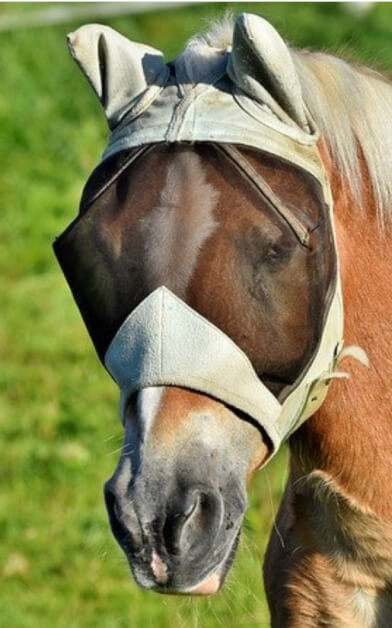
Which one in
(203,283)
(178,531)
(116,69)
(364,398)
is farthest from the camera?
(364,398)

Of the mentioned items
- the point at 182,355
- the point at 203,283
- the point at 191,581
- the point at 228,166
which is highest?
the point at 228,166

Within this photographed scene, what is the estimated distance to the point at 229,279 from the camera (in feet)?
10.9

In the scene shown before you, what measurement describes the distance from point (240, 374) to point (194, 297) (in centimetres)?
18

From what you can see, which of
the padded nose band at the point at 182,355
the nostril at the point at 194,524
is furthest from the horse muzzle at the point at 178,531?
the padded nose band at the point at 182,355

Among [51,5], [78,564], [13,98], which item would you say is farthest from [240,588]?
[51,5]

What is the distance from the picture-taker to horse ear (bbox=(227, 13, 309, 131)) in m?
3.35

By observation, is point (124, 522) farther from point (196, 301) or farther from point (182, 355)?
point (196, 301)

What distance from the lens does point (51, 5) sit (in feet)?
43.1

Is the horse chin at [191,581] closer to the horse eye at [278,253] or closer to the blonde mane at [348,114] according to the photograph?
the horse eye at [278,253]

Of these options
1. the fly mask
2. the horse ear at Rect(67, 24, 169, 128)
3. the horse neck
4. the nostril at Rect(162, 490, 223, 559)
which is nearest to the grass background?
the horse neck

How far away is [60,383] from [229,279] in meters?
5.17

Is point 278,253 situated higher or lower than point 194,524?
higher

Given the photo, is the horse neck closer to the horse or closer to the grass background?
the horse

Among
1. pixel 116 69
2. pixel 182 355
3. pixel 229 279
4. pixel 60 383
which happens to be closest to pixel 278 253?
pixel 229 279
